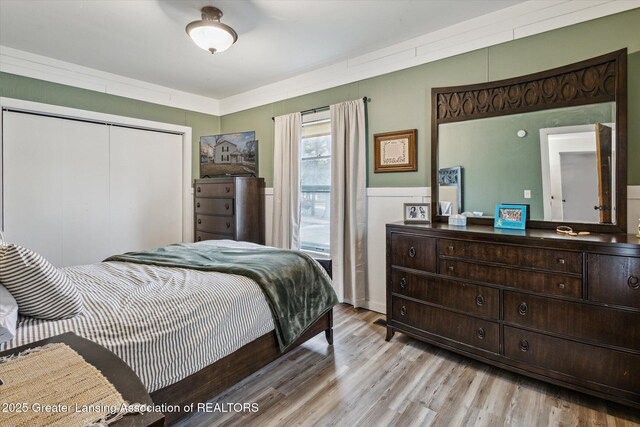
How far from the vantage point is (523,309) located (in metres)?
2.06

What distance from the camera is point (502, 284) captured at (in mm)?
2133

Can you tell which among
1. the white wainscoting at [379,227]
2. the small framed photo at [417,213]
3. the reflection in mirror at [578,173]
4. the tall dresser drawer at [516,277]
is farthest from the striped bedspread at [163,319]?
the reflection in mirror at [578,173]

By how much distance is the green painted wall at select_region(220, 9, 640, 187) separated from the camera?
216 cm

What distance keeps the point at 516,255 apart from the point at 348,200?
1788mm

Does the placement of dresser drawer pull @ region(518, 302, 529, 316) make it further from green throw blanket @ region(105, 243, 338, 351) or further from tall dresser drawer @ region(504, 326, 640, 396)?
green throw blanket @ region(105, 243, 338, 351)

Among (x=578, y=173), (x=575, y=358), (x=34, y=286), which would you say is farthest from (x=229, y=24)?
(x=575, y=358)

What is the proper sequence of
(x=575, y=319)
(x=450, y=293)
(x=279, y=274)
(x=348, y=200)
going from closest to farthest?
(x=575, y=319), (x=279, y=274), (x=450, y=293), (x=348, y=200)

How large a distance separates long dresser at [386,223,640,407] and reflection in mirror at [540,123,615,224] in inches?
8.4

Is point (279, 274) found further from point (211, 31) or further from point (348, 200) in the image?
point (211, 31)

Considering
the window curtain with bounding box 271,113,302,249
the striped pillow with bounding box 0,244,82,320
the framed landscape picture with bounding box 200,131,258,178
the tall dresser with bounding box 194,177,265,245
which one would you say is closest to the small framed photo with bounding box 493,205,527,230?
the window curtain with bounding box 271,113,302,249

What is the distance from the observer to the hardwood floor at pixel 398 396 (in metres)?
1.78

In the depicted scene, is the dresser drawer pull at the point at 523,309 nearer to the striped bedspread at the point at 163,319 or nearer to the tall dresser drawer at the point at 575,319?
the tall dresser drawer at the point at 575,319

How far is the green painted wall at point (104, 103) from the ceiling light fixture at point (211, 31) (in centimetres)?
219

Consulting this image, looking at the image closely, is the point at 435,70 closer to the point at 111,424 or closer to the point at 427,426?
the point at 427,426
